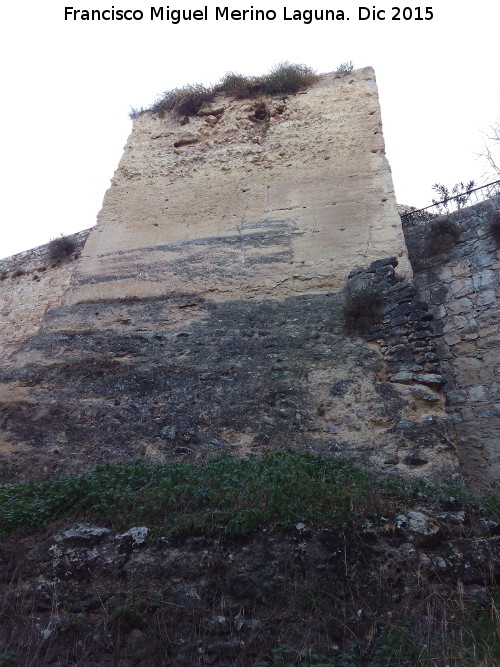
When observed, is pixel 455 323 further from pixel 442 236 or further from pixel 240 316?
pixel 240 316

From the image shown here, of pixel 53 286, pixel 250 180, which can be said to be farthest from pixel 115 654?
pixel 53 286

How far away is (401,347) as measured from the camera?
4.76 m

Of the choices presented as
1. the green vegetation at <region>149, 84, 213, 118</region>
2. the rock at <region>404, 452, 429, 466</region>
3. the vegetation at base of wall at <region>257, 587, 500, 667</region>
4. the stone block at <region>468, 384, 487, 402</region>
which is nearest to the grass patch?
the green vegetation at <region>149, 84, 213, 118</region>

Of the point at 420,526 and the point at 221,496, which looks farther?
the point at 221,496

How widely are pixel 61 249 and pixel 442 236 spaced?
5799 millimetres

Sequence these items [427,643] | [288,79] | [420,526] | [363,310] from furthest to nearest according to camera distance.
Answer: [288,79], [363,310], [420,526], [427,643]

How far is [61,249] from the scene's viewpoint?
28.5 ft

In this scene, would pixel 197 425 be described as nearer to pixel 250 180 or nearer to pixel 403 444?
pixel 403 444

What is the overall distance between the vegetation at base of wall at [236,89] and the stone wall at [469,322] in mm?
2881

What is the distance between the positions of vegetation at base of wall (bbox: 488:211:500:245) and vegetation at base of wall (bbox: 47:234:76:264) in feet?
Result: 20.1

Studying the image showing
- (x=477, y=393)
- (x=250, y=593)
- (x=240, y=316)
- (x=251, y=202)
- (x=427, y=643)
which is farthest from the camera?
(x=251, y=202)

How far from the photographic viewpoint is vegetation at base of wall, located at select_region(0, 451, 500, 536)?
3201mm

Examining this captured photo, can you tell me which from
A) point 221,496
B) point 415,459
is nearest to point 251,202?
point 415,459

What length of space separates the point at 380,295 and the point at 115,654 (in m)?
3.72
